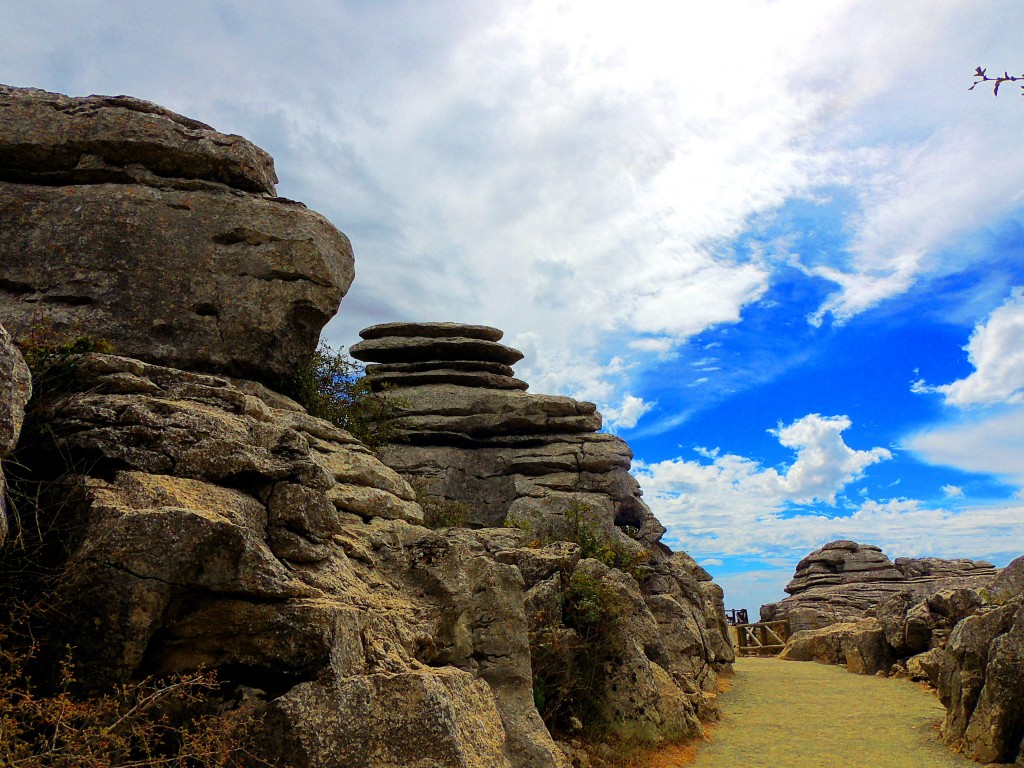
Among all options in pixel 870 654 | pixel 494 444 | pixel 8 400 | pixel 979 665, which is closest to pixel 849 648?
pixel 870 654

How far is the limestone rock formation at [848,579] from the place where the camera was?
4244 centimetres

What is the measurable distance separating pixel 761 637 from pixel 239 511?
4263 centimetres

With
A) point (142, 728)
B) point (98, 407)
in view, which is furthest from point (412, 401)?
point (142, 728)

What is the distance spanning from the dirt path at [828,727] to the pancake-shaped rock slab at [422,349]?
1519cm

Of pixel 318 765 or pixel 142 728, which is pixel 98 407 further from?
pixel 318 765

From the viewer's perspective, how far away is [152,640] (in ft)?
A: 21.1

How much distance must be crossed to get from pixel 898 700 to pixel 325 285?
17.3m

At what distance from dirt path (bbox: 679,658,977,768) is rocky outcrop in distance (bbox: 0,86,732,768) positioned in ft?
3.50

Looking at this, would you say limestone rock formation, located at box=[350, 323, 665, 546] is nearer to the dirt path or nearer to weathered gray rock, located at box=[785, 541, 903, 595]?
the dirt path

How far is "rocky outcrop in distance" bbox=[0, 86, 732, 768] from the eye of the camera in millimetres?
6371

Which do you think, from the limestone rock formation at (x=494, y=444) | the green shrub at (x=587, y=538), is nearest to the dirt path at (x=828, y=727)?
the green shrub at (x=587, y=538)

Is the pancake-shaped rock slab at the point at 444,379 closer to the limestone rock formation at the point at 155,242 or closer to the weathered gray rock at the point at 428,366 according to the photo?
the weathered gray rock at the point at 428,366

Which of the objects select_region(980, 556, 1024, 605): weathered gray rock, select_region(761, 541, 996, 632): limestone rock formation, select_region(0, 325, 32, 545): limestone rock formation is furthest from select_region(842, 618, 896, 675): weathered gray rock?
select_region(0, 325, 32, 545): limestone rock formation

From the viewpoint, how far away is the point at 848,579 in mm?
47156
